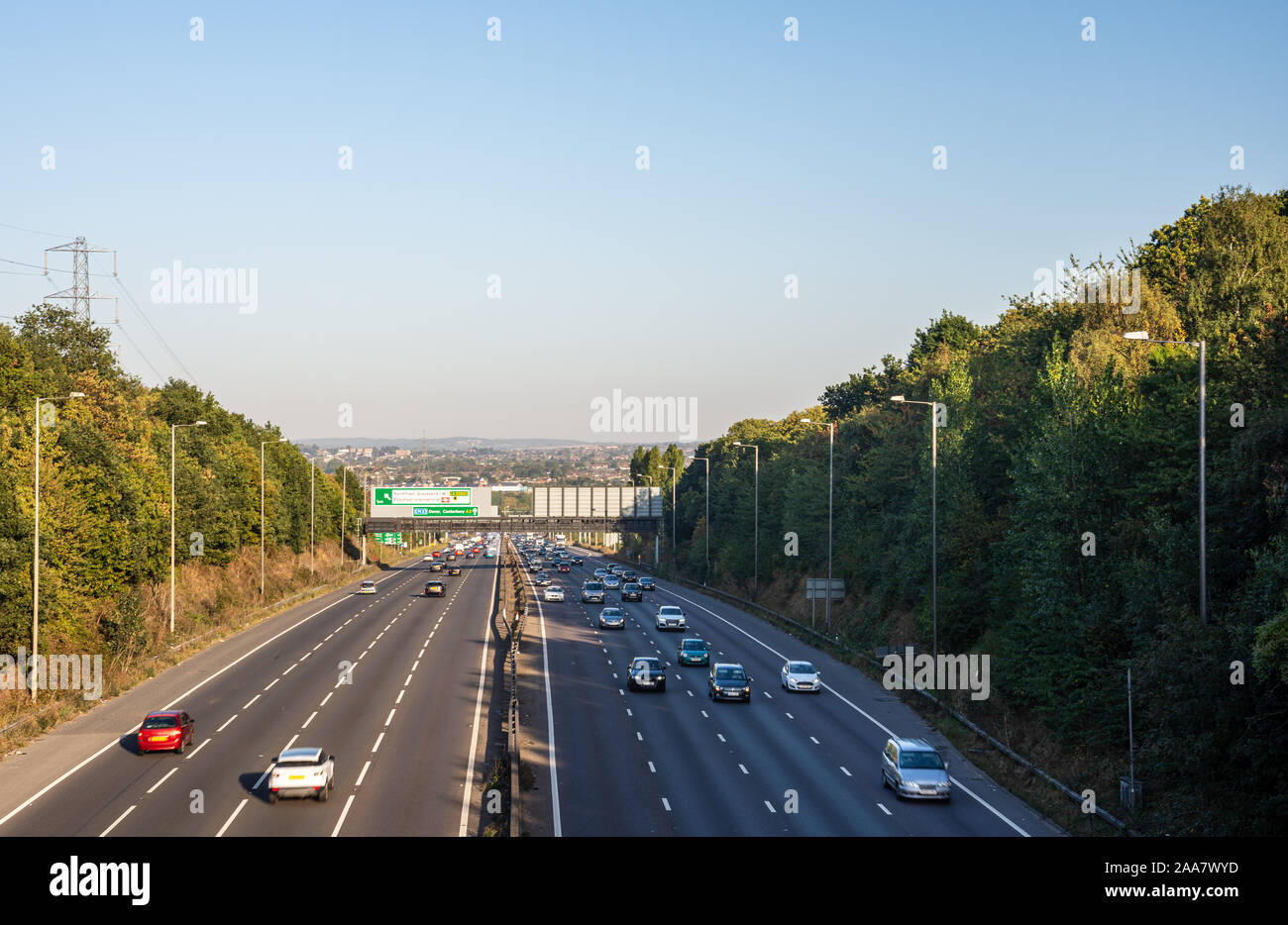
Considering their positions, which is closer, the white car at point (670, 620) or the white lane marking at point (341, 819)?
the white lane marking at point (341, 819)

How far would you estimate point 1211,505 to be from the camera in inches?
1126

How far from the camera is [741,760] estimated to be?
32.2 metres

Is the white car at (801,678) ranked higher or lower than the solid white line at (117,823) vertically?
lower

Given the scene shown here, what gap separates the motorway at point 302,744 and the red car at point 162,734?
1.10 ft

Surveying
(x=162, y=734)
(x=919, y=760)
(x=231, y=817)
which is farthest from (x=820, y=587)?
(x=231, y=817)

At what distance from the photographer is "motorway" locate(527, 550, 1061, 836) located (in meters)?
25.3

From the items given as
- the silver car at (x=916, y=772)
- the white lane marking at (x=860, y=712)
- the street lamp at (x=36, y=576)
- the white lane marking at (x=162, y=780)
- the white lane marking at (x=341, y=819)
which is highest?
A: the street lamp at (x=36, y=576)

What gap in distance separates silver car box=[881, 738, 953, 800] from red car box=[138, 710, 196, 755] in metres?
20.9

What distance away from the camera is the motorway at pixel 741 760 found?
83.0 feet

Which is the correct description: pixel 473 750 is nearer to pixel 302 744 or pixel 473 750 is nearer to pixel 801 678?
pixel 302 744

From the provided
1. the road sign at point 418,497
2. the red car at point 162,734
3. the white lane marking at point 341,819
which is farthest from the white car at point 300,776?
the road sign at point 418,497

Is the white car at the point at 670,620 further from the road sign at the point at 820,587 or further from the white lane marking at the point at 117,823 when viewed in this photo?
the white lane marking at the point at 117,823

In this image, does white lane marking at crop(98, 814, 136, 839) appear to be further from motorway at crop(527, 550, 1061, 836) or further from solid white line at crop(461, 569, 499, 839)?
motorway at crop(527, 550, 1061, 836)
